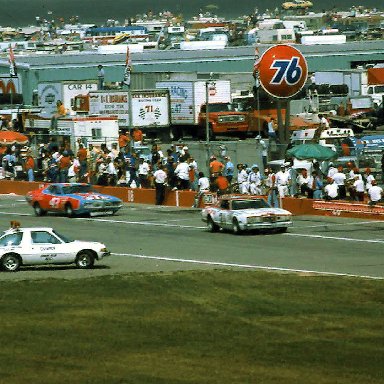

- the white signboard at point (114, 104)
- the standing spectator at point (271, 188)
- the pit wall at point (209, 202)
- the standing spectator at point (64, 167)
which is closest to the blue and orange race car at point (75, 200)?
the pit wall at point (209, 202)

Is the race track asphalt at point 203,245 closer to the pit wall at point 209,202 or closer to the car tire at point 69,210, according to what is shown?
the car tire at point 69,210

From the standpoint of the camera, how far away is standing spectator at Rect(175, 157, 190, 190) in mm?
47156

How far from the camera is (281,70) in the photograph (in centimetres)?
5041

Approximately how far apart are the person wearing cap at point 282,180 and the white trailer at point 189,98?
23.0 meters

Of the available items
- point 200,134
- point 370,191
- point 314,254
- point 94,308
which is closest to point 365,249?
point 314,254

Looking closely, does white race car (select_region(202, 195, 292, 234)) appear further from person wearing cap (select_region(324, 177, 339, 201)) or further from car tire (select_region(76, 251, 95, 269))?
car tire (select_region(76, 251, 95, 269))

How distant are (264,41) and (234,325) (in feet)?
309

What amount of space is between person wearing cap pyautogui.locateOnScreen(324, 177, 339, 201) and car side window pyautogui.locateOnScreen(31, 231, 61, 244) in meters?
12.9

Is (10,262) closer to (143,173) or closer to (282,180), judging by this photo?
(282,180)

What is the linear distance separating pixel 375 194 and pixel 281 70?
1149 cm

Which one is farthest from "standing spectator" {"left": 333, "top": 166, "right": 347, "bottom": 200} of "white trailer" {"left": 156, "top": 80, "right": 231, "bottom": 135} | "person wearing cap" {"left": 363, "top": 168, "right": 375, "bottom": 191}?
"white trailer" {"left": 156, "top": 80, "right": 231, "bottom": 135}

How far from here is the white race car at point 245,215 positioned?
38.0 m

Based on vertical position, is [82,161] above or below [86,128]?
below

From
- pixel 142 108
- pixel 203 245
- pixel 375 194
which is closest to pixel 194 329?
pixel 203 245
